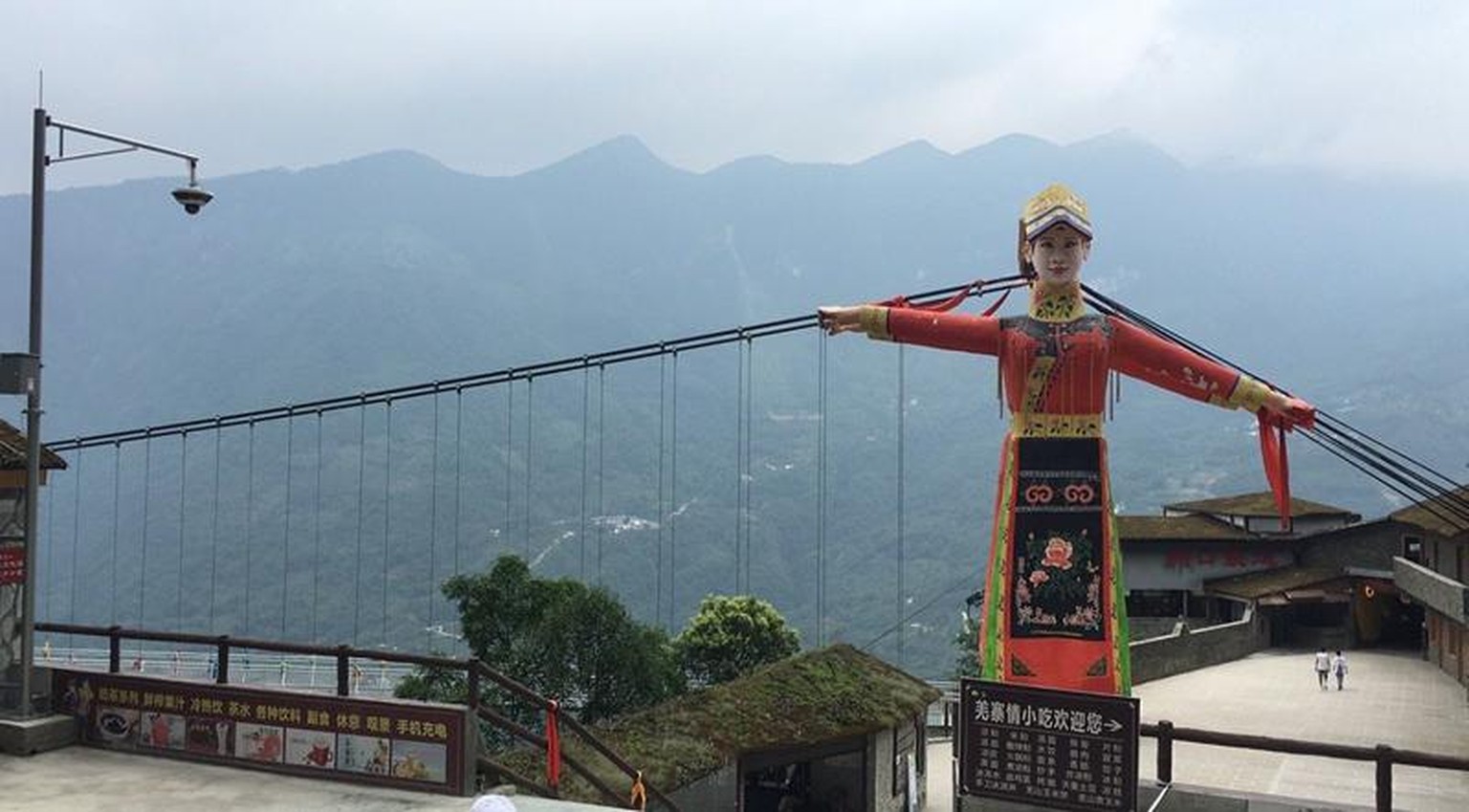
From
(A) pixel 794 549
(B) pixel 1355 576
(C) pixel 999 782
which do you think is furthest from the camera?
(A) pixel 794 549

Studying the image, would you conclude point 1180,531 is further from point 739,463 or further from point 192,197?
point 192,197

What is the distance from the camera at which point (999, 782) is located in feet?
30.9

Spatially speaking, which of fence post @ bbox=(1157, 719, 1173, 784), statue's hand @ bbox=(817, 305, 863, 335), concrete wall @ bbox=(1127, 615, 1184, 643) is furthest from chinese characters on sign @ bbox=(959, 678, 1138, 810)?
concrete wall @ bbox=(1127, 615, 1184, 643)

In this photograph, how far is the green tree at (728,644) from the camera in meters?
31.6

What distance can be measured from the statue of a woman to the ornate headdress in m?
0.01

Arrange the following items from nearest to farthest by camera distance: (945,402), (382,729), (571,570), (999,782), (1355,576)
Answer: (382,729) < (999,782) < (1355,576) < (571,570) < (945,402)

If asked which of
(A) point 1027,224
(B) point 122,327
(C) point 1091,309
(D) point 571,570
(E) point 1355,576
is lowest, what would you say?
(D) point 571,570

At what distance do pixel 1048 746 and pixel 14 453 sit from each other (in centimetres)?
918

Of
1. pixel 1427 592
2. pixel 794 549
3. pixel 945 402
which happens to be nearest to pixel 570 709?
pixel 1427 592

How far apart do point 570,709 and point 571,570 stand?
77.3 metres

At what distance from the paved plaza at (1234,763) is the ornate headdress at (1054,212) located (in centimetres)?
529

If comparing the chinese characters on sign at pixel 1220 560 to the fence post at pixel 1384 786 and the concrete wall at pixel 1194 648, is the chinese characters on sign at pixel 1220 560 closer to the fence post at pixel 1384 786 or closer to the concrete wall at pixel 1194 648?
the concrete wall at pixel 1194 648

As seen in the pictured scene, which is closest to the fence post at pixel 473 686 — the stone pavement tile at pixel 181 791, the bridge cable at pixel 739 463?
the stone pavement tile at pixel 181 791

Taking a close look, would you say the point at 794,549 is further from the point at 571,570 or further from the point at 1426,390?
the point at 1426,390
